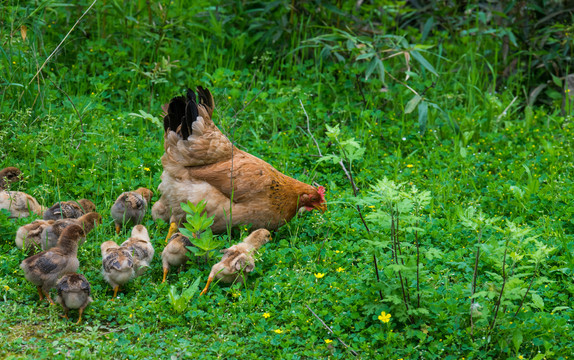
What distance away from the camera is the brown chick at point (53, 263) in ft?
15.7

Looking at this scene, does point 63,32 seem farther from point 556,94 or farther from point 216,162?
point 556,94

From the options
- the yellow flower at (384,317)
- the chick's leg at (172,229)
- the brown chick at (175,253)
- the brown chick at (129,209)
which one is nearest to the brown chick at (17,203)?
the brown chick at (129,209)

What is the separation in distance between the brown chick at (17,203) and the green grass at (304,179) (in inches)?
6.4

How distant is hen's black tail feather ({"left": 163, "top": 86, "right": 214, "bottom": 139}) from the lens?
587cm

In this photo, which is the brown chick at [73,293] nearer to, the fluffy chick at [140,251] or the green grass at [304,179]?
the green grass at [304,179]

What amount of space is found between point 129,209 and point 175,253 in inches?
36.9

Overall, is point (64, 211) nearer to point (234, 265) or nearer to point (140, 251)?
point (140, 251)

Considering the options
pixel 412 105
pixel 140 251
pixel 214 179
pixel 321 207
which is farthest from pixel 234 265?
pixel 412 105

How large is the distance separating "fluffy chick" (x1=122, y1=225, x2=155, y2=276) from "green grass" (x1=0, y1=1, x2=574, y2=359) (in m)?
0.12

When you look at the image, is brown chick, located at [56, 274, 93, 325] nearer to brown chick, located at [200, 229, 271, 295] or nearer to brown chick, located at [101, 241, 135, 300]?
brown chick, located at [101, 241, 135, 300]

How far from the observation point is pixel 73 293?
4.52 meters

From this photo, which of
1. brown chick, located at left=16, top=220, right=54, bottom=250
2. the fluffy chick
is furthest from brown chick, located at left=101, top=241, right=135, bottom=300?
brown chick, located at left=16, top=220, right=54, bottom=250

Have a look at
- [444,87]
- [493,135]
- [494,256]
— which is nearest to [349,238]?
[494,256]

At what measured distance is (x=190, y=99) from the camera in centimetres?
592
